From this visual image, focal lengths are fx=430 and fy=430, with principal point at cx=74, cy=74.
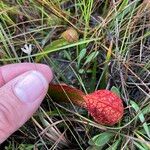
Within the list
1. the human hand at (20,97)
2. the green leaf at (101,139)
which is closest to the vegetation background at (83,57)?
the green leaf at (101,139)

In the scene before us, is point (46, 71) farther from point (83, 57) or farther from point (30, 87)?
point (83, 57)

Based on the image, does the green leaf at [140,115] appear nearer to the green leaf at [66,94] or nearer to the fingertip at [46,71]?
the green leaf at [66,94]

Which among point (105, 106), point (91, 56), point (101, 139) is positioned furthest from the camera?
point (91, 56)

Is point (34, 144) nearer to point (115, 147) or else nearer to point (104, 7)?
point (115, 147)

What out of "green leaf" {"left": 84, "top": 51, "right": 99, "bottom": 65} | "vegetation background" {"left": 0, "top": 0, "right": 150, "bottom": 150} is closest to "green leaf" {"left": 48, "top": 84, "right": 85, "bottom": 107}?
"vegetation background" {"left": 0, "top": 0, "right": 150, "bottom": 150}

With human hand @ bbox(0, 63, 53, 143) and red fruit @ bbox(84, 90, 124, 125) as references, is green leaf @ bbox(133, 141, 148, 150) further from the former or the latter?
human hand @ bbox(0, 63, 53, 143)

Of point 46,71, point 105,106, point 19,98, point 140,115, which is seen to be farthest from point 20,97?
point 140,115
